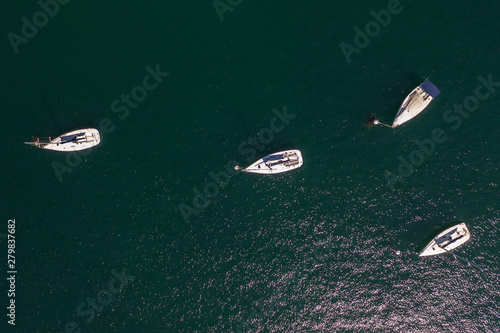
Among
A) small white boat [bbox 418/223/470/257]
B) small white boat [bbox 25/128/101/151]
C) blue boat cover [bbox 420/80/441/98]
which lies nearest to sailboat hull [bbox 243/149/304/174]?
blue boat cover [bbox 420/80/441/98]

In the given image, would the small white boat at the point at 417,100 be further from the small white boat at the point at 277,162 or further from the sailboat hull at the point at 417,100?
the small white boat at the point at 277,162

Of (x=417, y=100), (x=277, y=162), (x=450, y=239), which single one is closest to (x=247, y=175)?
(x=277, y=162)

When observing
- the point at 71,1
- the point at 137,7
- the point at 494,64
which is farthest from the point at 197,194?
the point at 494,64

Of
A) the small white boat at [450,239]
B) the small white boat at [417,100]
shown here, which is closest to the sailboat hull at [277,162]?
the small white boat at [417,100]

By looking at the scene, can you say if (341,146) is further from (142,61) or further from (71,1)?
(71,1)

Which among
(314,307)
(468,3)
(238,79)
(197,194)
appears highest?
(238,79)

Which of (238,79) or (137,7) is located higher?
(137,7)
